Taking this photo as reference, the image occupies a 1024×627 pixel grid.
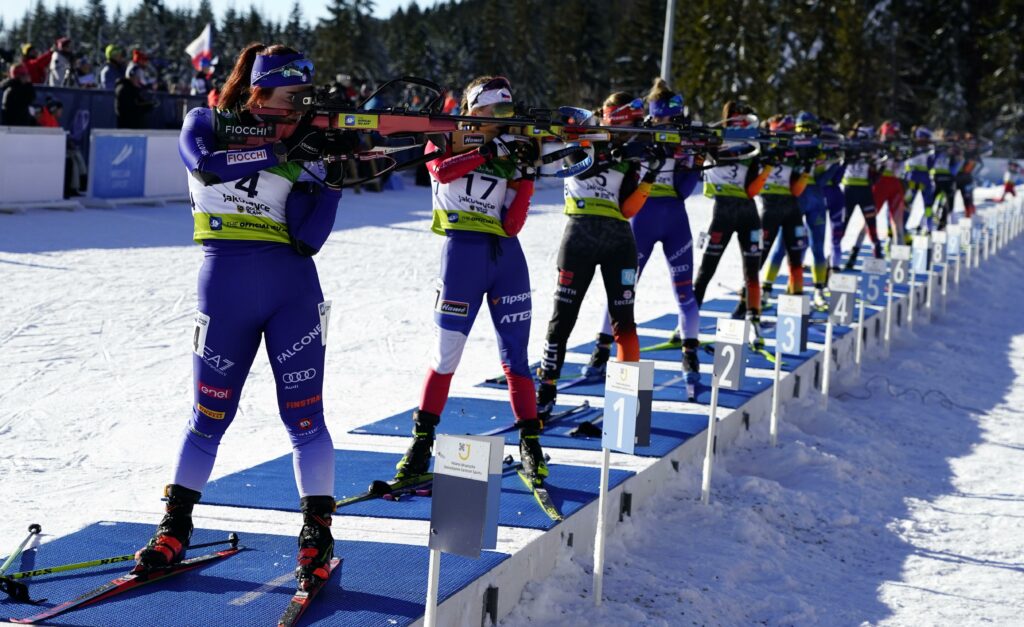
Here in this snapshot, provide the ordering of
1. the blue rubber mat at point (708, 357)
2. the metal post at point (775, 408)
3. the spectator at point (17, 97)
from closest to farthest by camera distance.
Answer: the metal post at point (775, 408)
the blue rubber mat at point (708, 357)
the spectator at point (17, 97)

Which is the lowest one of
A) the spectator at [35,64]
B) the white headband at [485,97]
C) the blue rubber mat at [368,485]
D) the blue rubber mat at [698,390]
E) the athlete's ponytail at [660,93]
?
the blue rubber mat at [368,485]

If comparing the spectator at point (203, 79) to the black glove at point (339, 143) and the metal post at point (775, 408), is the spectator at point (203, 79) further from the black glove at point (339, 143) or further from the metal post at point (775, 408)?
the black glove at point (339, 143)

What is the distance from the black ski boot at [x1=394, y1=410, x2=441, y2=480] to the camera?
248 inches

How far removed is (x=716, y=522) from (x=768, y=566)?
621mm

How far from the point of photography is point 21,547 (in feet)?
16.3

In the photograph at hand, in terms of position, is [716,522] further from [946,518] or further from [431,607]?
[431,607]

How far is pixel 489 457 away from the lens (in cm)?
421

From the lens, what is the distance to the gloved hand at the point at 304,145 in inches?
178

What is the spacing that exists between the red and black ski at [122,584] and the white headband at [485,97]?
257 centimetres

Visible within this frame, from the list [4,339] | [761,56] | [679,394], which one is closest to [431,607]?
[679,394]

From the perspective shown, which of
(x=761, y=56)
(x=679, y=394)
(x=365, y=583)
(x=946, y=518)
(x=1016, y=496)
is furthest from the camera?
(x=761, y=56)

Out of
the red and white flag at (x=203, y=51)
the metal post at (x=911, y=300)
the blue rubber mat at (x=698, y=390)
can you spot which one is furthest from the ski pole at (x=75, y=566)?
the red and white flag at (x=203, y=51)

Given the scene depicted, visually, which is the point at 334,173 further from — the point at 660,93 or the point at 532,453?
the point at 660,93

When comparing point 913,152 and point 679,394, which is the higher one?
point 913,152
